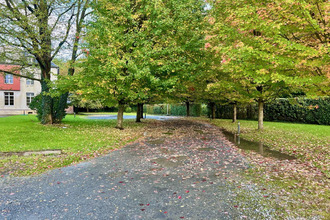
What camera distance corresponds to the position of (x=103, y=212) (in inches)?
144

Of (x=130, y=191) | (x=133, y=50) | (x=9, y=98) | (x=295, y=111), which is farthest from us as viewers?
(x=9, y=98)

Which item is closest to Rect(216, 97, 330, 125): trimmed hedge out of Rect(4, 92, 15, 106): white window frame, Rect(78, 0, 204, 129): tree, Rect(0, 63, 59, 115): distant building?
Rect(78, 0, 204, 129): tree

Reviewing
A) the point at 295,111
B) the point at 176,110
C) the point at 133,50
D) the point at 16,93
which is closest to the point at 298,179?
the point at 133,50

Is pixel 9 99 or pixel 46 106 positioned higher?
pixel 9 99

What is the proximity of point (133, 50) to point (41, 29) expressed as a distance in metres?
6.35

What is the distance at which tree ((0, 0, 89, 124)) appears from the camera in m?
12.2

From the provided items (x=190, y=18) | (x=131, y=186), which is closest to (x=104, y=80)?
(x=190, y=18)

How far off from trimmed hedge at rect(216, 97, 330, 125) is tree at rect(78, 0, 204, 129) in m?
13.0

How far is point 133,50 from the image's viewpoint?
12961 millimetres

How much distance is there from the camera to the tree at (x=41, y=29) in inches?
479

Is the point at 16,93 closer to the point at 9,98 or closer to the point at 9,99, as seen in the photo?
the point at 9,98

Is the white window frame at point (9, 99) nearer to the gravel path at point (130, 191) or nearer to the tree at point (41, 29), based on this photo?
the tree at point (41, 29)

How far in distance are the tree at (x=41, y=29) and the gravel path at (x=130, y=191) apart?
32.8 feet

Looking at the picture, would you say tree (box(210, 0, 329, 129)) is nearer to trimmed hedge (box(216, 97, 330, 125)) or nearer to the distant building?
trimmed hedge (box(216, 97, 330, 125))
